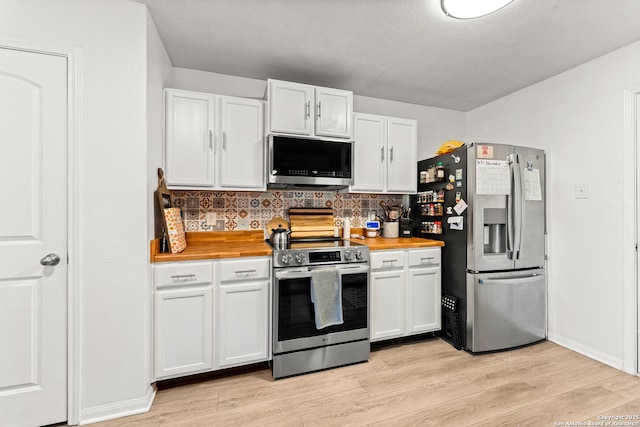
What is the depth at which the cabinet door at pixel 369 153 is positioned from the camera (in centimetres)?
276

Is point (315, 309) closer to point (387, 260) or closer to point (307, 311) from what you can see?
point (307, 311)

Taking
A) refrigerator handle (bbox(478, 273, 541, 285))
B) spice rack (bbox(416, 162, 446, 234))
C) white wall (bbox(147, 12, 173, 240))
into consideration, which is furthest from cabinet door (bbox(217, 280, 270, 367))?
refrigerator handle (bbox(478, 273, 541, 285))

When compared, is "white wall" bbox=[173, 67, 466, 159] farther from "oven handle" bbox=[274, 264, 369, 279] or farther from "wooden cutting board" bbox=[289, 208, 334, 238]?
"oven handle" bbox=[274, 264, 369, 279]

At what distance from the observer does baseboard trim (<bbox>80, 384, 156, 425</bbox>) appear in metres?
1.67

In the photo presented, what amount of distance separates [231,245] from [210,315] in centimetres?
64

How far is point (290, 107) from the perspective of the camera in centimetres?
242

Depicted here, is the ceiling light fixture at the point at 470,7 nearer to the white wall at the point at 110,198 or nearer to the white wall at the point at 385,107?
the white wall at the point at 385,107

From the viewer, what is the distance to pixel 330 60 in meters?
2.44

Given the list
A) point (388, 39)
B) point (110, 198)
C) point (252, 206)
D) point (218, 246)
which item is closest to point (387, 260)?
point (252, 206)

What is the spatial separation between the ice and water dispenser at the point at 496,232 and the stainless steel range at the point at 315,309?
1.15 metres

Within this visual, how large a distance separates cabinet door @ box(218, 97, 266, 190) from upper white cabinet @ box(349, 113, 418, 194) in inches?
35.6

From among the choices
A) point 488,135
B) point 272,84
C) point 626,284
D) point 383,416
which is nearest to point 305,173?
point 272,84

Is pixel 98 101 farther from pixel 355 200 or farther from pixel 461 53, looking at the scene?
pixel 461 53

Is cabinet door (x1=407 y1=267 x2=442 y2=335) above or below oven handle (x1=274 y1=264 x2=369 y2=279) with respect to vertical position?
below
